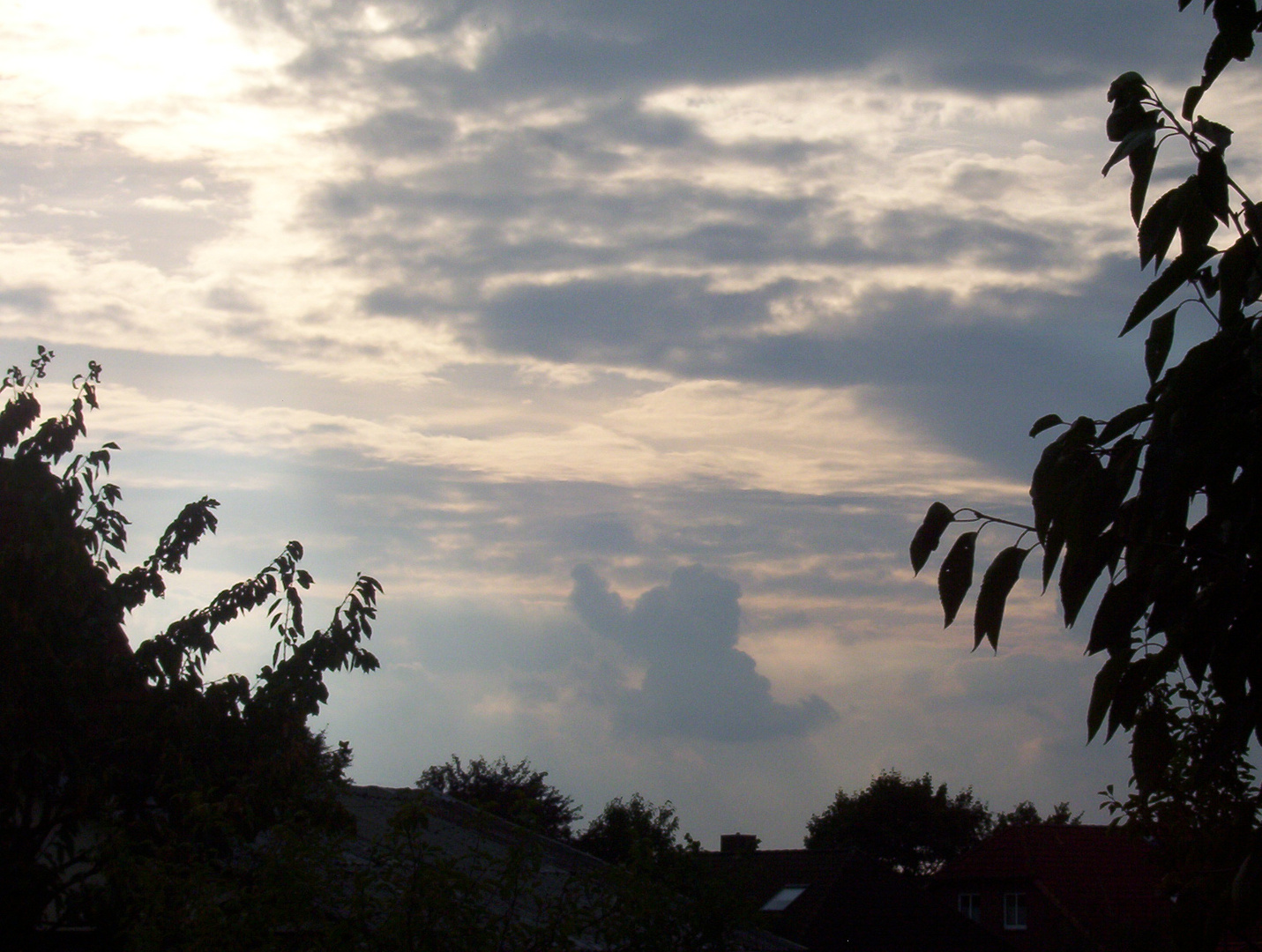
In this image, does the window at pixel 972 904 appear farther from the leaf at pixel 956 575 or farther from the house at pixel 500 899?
the leaf at pixel 956 575

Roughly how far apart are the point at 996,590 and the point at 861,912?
40.6 metres

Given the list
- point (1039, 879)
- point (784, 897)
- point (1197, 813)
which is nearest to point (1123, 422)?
point (1197, 813)

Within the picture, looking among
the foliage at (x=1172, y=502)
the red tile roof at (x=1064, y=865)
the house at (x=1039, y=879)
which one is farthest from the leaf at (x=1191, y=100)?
the house at (x=1039, y=879)

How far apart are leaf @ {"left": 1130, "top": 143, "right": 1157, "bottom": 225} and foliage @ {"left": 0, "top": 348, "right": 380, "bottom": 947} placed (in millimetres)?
7449

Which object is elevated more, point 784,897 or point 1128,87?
point 1128,87

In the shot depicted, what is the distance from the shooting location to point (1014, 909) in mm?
50312

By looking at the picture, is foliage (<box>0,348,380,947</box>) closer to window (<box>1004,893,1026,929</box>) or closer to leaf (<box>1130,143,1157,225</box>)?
leaf (<box>1130,143,1157,225</box>)

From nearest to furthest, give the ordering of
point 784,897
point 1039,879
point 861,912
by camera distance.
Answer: point 861,912 → point 1039,879 → point 784,897

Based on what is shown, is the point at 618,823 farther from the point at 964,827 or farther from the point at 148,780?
the point at 148,780

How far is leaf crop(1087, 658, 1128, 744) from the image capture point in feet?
10.7

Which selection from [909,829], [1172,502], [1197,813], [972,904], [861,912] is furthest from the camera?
[909,829]

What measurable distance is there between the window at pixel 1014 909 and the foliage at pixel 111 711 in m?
43.9

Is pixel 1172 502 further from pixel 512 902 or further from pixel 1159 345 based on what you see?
pixel 512 902

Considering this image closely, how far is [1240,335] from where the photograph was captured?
10.0ft
